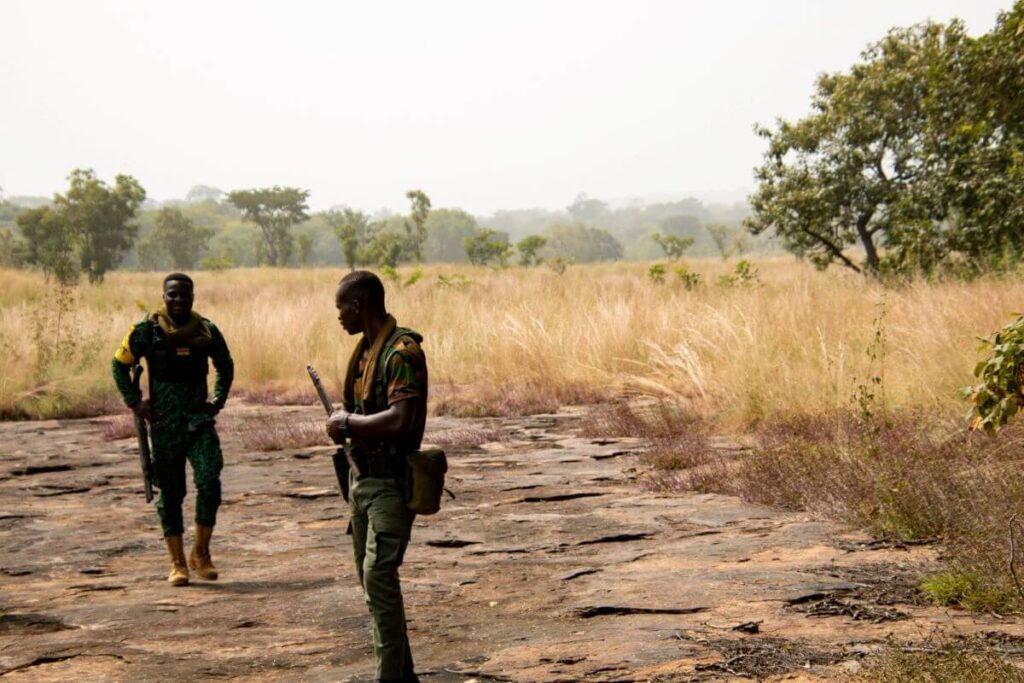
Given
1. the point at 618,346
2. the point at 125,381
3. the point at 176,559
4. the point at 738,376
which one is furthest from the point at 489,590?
the point at 618,346

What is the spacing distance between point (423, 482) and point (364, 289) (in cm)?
77

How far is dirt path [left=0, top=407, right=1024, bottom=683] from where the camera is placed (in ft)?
14.1

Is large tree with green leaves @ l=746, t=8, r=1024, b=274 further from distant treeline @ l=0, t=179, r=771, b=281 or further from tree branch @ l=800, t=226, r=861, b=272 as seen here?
distant treeline @ l=0, t=179, r=771, b=281

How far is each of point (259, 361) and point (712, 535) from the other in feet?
39.7

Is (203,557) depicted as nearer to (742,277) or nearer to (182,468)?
(182,468)

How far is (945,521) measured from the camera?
226 inches

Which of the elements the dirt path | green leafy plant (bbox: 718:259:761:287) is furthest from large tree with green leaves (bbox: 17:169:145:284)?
the dirt path

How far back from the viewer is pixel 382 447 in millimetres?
3920

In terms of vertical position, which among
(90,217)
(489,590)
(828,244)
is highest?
(90,217)

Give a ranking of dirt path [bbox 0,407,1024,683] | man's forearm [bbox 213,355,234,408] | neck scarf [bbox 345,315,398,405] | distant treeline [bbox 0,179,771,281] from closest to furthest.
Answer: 1. neck scarf [bbox 345,315,398,405]
2. dirt path [bbox 0,407,1024,683]
3. man's forearm [bbox 213,355,234,408]
4. distant treeline [bbox 0,179,771,281]

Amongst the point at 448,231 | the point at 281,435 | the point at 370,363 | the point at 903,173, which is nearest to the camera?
the point at 370,363

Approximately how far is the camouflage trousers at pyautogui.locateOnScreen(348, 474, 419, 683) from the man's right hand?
271cm

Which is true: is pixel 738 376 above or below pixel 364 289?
below

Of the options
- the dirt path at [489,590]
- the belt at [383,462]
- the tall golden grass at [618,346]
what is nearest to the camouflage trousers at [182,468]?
the dirt path at [489,590]
